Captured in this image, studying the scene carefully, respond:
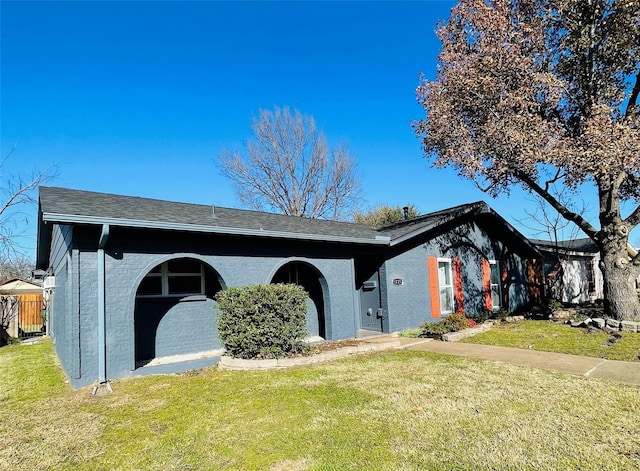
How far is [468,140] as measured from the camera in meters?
10.7

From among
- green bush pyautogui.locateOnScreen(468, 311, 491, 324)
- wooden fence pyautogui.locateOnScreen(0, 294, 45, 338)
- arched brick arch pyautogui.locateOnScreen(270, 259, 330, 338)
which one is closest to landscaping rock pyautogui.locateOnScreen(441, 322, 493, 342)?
green bush pyautogui.locateOnScreen(468, 311, 491, 324)

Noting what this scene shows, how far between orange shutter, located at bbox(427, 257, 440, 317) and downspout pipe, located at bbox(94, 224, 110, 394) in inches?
355

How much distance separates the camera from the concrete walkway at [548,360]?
582cm

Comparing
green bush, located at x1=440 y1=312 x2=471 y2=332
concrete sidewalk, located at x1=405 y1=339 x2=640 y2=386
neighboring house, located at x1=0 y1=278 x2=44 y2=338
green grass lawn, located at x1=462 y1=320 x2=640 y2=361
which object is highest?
neighboring house, located at x1=0 y1=278 x2=44 y2=338

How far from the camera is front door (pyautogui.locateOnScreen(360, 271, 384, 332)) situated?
11180 millimetres

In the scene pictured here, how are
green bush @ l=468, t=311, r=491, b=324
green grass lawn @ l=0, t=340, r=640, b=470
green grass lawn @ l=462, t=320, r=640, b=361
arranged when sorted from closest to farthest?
green grass lawn @ l=0, t=340, r=640, b=470 < green grass lawn @ l=462, t=320, r=640, b=361 < green bush @ l=468, t=311, r=491, b=324

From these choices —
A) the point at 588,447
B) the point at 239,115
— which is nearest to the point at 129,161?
the point at 239,115

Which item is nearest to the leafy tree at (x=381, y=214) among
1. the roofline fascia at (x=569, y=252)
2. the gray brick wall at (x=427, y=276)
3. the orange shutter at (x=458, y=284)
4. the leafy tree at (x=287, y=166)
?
the leafy tree at (x=287, y=166)

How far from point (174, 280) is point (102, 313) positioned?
2.20m

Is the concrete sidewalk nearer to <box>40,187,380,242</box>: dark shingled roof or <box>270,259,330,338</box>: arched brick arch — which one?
<box>270,259,330,338</box>: arched brick arch

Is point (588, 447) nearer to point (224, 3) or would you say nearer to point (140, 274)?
point (140, 274)

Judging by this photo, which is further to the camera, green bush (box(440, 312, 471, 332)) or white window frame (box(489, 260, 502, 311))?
white window frame (box(489, 260, 502, 311))

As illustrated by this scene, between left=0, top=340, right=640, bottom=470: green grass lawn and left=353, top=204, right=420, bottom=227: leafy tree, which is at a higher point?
left=353, top=204, right=420, bottom=227: leafy tree

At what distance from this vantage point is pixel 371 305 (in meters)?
11.5
